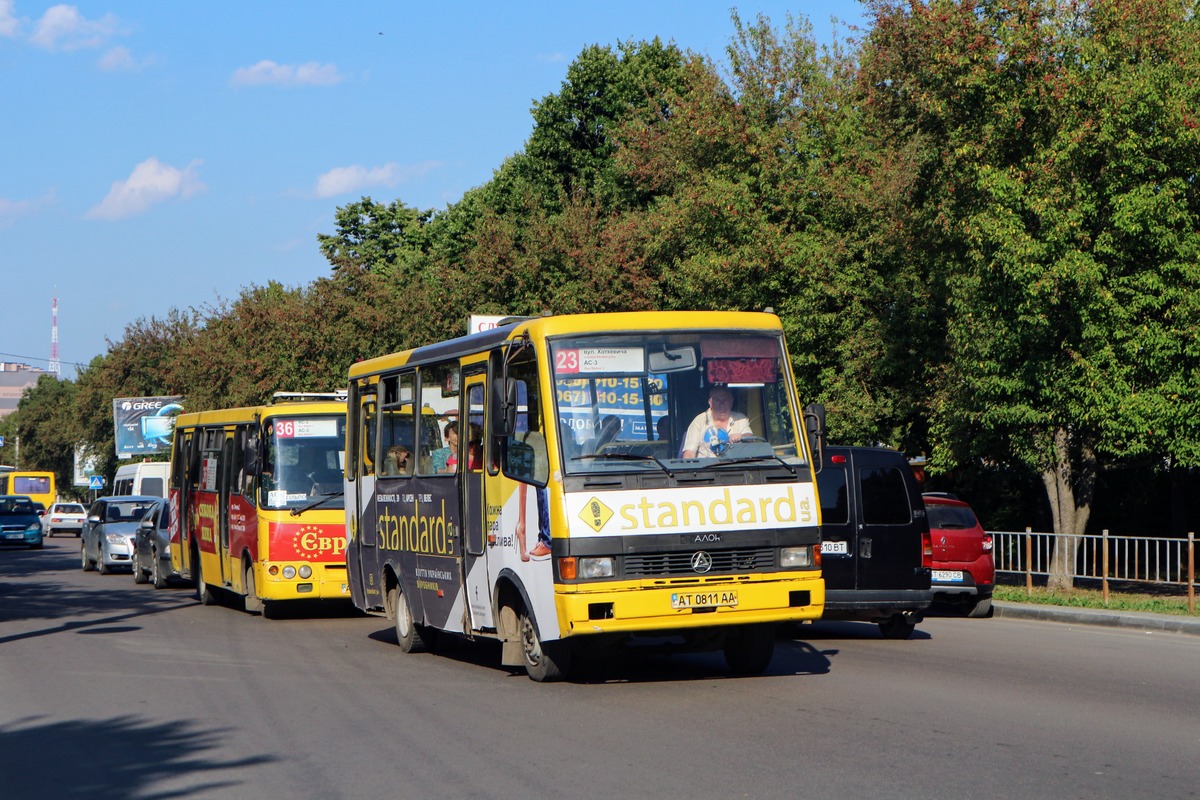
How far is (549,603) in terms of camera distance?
1108 cm

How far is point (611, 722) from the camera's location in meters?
9.69

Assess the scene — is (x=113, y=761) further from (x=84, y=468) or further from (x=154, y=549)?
(x=84, y=468)

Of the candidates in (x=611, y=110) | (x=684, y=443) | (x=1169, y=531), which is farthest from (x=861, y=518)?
(x=611, y=110)

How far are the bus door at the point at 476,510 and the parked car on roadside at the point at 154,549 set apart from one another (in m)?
15.0

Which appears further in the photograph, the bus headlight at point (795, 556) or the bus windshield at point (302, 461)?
the bus windshield at point (302, 461)

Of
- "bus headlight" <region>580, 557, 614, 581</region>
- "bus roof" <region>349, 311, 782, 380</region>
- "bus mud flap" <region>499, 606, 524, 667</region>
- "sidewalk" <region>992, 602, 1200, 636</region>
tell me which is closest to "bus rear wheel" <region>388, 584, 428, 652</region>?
"bus mud flap" <region>499, 606, 524, 667</region>

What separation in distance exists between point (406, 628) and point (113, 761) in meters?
6.17

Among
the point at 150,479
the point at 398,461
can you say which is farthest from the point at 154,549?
the point at 150,479

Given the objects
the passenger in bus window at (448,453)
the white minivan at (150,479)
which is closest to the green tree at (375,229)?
the white minivan at (150,479)

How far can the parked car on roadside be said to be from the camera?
27.0 metres

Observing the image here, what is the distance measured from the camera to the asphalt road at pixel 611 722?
776 cm

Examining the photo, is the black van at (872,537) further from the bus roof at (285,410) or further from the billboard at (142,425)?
the billboard at (142,425)

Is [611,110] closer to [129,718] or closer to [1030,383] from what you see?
[1030,383]

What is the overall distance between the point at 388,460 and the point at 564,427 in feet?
14.9
